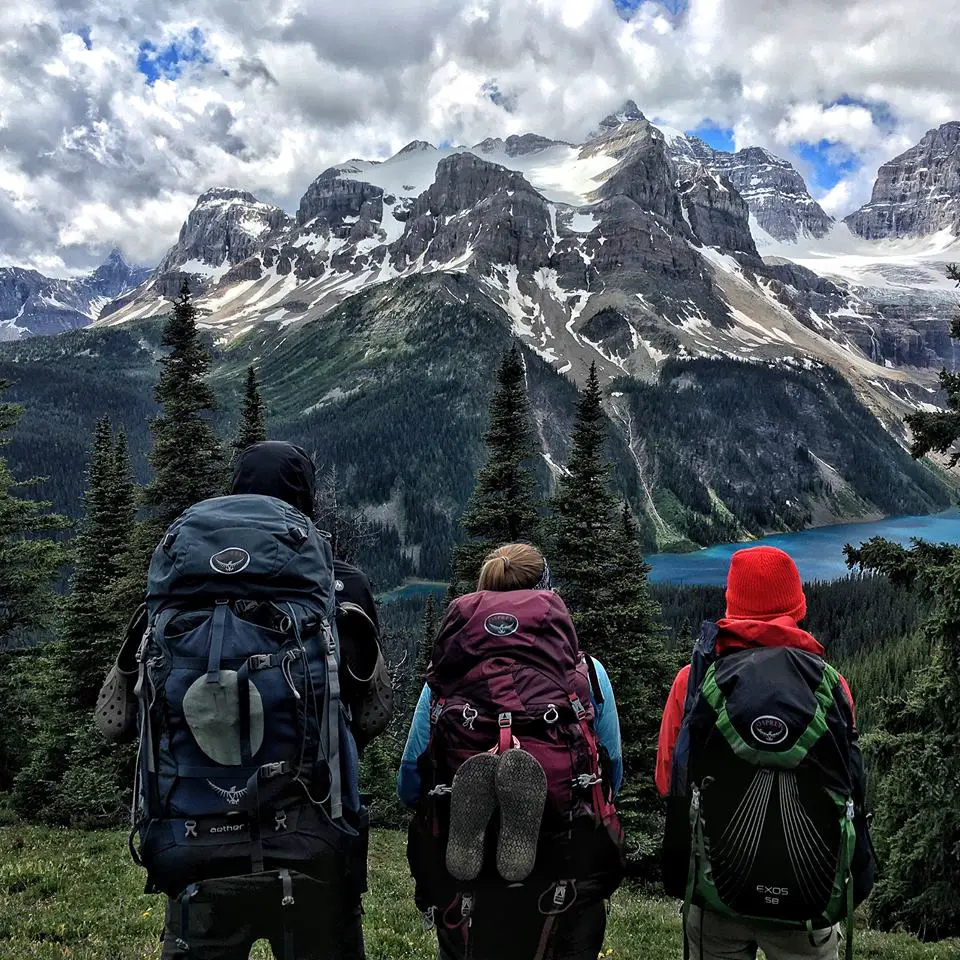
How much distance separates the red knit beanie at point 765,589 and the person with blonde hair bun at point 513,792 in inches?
40.3

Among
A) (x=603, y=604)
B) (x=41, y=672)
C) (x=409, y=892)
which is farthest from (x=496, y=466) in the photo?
(x=41, y=672)

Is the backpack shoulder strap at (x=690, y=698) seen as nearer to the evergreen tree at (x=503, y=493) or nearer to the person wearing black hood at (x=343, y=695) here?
the person wearing black hood at (x=343, y=695)

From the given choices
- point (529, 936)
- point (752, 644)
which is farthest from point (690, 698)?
point (529, 936)

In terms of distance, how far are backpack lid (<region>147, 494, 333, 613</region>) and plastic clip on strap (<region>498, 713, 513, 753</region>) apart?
1.15 meters

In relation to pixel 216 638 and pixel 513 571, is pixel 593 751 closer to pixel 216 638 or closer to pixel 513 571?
pixel 513 571

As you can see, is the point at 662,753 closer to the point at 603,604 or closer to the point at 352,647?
the point at 352,647

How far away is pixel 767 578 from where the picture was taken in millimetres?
4352

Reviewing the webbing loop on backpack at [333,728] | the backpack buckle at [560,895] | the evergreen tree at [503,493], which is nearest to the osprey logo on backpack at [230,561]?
the webbing loop on backpack at [333,728]

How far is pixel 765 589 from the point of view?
432 cm

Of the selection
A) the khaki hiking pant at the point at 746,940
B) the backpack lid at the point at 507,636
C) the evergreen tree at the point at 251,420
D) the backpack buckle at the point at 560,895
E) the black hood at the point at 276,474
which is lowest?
the khaki hiking pant at the point at 746,940

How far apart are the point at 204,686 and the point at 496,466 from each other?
52.0ft

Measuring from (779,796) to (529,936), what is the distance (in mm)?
1576

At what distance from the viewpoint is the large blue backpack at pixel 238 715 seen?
362 centimetres

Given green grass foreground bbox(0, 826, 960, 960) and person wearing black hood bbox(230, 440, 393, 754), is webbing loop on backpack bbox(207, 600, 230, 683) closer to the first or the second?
person wearing black hood bbox(230, 440, 393, 754)
